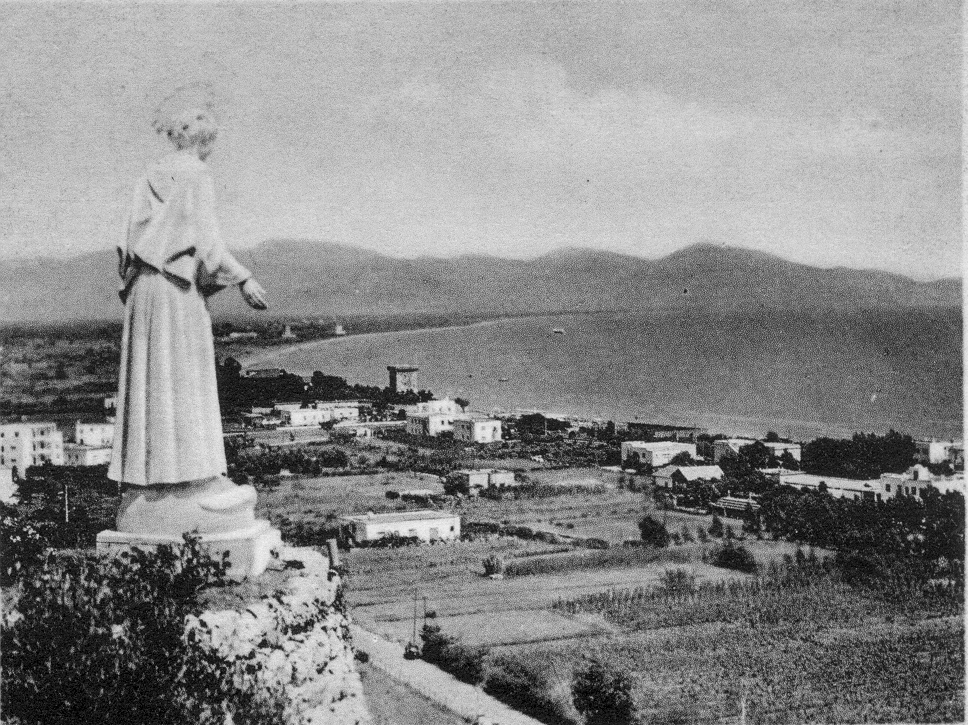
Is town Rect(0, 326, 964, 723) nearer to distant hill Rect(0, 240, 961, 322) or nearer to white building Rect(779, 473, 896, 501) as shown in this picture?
white building Rect(779, 473, 896, 501)

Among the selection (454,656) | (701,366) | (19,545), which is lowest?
(454,656)

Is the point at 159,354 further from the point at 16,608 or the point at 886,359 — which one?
the point at 886,359

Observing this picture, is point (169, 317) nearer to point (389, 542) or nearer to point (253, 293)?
point (253, 293)

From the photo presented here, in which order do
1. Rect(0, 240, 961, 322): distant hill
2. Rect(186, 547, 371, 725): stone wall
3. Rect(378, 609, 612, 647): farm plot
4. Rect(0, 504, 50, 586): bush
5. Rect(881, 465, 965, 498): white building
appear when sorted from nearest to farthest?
Rect(186, 547, 371, 725): stone wall
Rect(0, 504, 50, 586): bush
Rect(0, 240, 961, 322): distant hill
Rect(378, 609, 612, 647): farm plot
Rect(881, 465, 965, 498): white building

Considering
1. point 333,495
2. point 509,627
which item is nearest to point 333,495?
point 333,495

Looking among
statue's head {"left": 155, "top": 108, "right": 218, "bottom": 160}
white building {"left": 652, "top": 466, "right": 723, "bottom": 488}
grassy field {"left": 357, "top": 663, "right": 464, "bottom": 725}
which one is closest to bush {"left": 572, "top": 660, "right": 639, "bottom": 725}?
grassy field {"left": 357, "top": 663, "right": 464, "bottom": 725}

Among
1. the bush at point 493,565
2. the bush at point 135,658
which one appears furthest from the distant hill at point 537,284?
the bush at point 135,658
